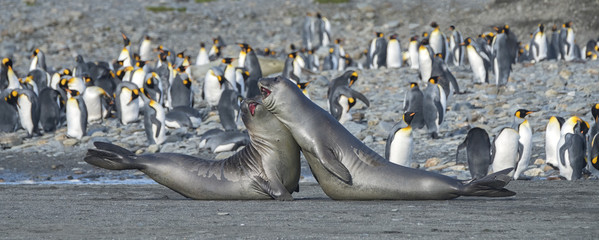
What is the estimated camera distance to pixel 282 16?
3494 centimetres

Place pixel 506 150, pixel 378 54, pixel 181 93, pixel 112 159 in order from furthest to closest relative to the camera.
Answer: pixel 378 54 < pixel 181 93 < pixel 506 150 < pixel 112 159

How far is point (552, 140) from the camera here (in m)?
11.1

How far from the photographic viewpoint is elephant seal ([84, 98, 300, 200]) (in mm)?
6977

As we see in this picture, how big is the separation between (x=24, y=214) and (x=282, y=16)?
96.5 feet

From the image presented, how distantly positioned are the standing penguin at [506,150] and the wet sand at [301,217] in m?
2.57

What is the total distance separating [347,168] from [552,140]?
16.7 ft

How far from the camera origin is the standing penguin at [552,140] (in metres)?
10.7

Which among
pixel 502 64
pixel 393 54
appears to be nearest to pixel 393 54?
pixel 393 54

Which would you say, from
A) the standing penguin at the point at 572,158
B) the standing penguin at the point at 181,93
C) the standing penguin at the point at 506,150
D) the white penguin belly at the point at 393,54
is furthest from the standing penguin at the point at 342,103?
the white penguin belly at the point at 393,54

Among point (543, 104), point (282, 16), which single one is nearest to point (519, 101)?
point (543, 104)

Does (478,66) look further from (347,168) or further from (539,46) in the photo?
(347,168)

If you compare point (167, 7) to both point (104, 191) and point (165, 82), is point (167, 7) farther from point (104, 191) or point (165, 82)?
point (104, 191)

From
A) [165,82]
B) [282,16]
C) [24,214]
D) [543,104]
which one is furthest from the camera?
[282,16]

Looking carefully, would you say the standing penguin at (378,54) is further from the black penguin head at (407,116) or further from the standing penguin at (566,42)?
the black penguin head at (407,116)
